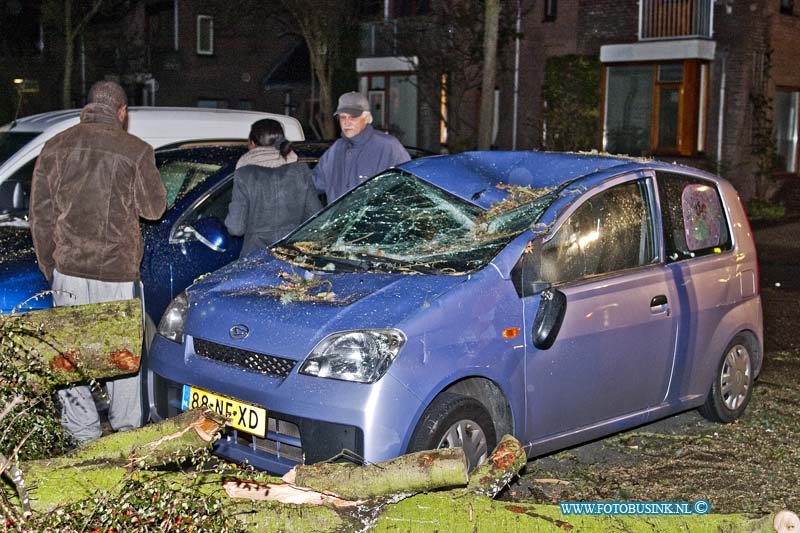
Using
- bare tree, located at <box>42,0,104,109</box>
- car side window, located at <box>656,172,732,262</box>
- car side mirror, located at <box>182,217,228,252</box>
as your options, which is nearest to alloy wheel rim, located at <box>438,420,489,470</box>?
car side window, located at <box>656,172,732,262</box>

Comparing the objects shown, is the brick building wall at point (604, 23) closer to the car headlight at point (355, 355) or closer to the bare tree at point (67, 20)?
the bare tree at point (67, 20)

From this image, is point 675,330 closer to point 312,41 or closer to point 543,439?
point 543,439

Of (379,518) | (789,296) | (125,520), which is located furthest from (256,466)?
(789,296)

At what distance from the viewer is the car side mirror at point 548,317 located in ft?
16.2

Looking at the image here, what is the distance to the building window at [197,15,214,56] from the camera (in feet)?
114

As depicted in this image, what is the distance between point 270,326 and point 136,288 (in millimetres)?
1434

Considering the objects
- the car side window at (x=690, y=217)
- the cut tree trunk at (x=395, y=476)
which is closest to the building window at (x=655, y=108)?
the car side window at (x=690, y=217)

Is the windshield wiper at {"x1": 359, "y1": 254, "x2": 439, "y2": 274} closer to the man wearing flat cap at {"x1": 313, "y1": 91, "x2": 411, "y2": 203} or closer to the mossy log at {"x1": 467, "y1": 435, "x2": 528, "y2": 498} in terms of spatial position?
the mossy log at {"x1": 467, "y1": 435, "x2": 528, "y2": 498}

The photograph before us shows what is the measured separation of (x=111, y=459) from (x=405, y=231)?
2.30 metres

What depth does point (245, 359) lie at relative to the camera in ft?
15.5

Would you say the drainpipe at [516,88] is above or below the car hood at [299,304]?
above

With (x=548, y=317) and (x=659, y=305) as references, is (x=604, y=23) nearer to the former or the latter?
(x=659, y=305)

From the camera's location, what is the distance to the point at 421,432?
4.47 meters

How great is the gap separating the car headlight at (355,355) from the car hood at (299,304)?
0.04 metres
